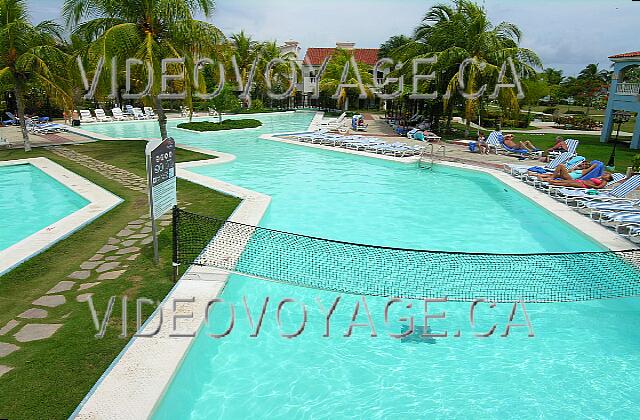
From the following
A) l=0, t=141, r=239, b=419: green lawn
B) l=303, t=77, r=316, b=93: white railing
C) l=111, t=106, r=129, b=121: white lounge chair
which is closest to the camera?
l=0, t=141, r=239, b=419: green lawn

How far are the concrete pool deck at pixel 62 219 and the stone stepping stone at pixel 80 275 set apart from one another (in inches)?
37.7

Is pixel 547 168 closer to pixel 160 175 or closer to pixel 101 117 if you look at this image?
pixel 160 175

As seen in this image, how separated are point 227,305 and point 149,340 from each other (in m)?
1.61

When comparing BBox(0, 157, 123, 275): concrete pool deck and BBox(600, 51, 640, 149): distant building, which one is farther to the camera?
BBox(600, 51, 640, 149): distant building

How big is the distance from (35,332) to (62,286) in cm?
129

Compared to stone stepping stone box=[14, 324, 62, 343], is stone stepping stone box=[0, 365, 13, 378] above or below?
below

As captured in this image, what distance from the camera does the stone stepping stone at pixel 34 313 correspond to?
5.75 metres

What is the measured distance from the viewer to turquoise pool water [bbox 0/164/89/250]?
9.97 meters

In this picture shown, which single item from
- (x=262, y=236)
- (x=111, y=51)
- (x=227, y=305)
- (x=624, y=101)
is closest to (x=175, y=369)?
(x=227, y=305)

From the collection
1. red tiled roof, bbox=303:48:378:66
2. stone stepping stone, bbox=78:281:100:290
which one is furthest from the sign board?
red tiled roof, bbox=303:48:378:66

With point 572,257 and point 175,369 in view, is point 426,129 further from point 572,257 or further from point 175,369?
point 175,369

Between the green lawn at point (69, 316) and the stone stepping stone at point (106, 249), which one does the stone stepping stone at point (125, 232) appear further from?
the stone stepping stone at point (106, 249)

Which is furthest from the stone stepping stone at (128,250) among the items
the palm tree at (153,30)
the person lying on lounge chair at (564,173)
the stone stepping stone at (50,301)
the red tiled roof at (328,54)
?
the red tiled roof at (328,54)

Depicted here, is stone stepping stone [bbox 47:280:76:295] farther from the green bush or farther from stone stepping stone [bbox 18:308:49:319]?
the green bush
